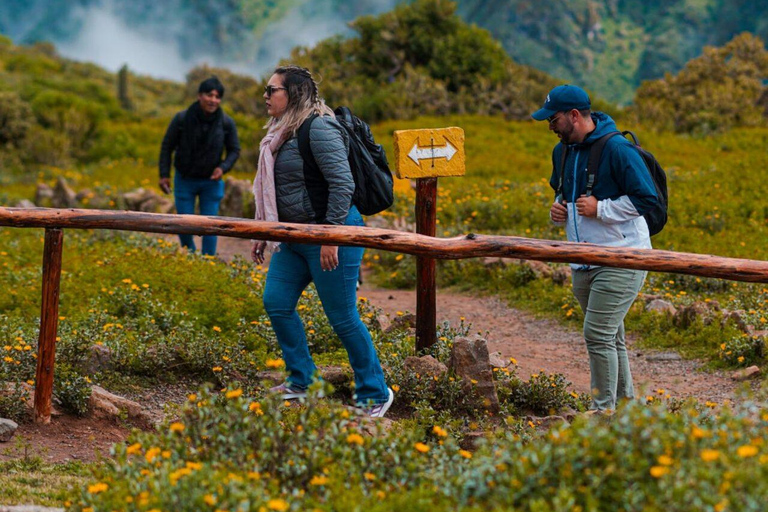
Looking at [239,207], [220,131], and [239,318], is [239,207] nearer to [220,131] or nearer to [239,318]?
[220,131]

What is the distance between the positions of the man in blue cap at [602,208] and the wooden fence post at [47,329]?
9.48 ft

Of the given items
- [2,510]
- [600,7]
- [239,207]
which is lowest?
[2,510]

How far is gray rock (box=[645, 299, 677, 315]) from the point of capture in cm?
821

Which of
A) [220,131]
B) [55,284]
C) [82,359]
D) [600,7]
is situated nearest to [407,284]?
[220,131]

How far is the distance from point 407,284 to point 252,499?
22.9ft

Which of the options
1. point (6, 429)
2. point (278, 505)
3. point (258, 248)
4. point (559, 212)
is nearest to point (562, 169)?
point (559, 212)

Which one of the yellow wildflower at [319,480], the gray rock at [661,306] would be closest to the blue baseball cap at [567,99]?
the yellow wildflower at [319,480]

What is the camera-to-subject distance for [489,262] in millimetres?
10031

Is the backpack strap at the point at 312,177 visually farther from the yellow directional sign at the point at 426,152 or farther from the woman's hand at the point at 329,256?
the yellow directional sign at the point at 426,152

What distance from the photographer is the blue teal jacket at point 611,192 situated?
16.0ft

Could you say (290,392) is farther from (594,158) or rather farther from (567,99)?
(567,99)

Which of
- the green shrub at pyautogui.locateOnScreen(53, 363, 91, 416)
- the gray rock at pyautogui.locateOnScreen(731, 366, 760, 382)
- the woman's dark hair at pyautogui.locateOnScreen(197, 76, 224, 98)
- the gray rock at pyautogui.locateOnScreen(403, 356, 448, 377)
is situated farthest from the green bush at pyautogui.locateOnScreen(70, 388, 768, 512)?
the woman's dark hair at pyautogui.locateOnScreen(197, 76, 224, 98)

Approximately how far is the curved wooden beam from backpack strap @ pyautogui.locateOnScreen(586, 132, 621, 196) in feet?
1.23

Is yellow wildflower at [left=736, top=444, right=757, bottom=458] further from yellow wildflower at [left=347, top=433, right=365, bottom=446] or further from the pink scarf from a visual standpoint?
the pink scarf
